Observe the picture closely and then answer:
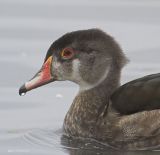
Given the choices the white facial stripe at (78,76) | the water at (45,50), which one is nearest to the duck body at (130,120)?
the water at (45,50)

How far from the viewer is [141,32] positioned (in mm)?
15531

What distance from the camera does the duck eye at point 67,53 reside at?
12125mm

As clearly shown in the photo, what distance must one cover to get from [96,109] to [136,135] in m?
0.73

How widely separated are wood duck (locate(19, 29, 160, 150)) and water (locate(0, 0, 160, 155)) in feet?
0.59

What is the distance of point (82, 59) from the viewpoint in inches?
478

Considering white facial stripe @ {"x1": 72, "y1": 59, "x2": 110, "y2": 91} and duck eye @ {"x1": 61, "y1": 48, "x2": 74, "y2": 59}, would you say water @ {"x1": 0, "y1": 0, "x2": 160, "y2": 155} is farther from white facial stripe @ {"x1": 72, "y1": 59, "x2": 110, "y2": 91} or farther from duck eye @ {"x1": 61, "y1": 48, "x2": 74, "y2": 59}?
duck eye @ {"x1": 61, "y1": 48, "x2": 74, "y2": 59}

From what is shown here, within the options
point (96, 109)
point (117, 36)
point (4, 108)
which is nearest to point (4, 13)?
point (117, 36)

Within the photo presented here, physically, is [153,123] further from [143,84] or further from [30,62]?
[30,62]

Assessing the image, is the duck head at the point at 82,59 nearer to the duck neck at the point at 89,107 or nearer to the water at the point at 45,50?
the duck neck at the point at 89,107

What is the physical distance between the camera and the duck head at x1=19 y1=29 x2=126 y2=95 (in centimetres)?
1205

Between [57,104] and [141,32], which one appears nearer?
[57,104]

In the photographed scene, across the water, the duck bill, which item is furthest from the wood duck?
the water

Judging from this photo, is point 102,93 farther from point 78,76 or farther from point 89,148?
point 89,148

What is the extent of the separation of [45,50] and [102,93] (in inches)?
118
